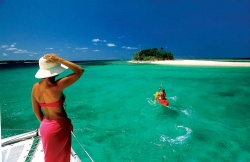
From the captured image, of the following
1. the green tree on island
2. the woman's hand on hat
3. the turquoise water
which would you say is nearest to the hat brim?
the woman's hand on hat

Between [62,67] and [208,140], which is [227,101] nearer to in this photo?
[208,140]

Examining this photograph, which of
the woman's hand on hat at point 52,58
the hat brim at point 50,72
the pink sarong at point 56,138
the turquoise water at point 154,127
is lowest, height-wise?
the turquoise water at point 154,127

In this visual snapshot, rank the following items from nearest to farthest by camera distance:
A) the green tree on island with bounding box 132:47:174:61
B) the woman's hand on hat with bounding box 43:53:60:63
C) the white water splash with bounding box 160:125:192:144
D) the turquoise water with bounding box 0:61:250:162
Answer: the woman's hand on hat with bounding box 43:53:60:63, the turquoise water with bounding box 0:61:250:162, the white water splash with bounding box 160:125:192:144, the green tree on island with bounding box 132:47:174:61

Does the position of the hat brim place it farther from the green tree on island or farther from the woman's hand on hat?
the green tree on island

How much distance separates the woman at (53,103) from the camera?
2426 mm

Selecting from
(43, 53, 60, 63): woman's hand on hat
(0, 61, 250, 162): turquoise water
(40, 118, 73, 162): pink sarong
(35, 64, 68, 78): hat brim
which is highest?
(43, 53, 60, 63): woman's hand on hat

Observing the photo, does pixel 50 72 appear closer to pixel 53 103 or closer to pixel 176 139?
pixel 53 103

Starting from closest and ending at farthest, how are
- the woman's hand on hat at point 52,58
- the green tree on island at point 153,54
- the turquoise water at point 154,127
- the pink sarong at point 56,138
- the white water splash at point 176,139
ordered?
the woman's hand on hat at point 52,58, the pink sarong at point 56,138, the turquoise water at point 154,127, the white water splash at point 176,139, the green tree on island at point 153,54

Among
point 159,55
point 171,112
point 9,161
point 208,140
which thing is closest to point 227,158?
point 208,140

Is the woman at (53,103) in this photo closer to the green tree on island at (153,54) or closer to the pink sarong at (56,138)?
the pink sarong at (56,138)

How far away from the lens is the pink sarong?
2.67m

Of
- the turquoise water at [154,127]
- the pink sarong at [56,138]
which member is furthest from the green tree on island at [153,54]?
the pink sarong at [56,138]

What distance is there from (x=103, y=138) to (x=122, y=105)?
537 cm

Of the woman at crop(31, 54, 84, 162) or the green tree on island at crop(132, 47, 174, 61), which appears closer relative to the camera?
the woman at crop(31, 54, 84, 162)
